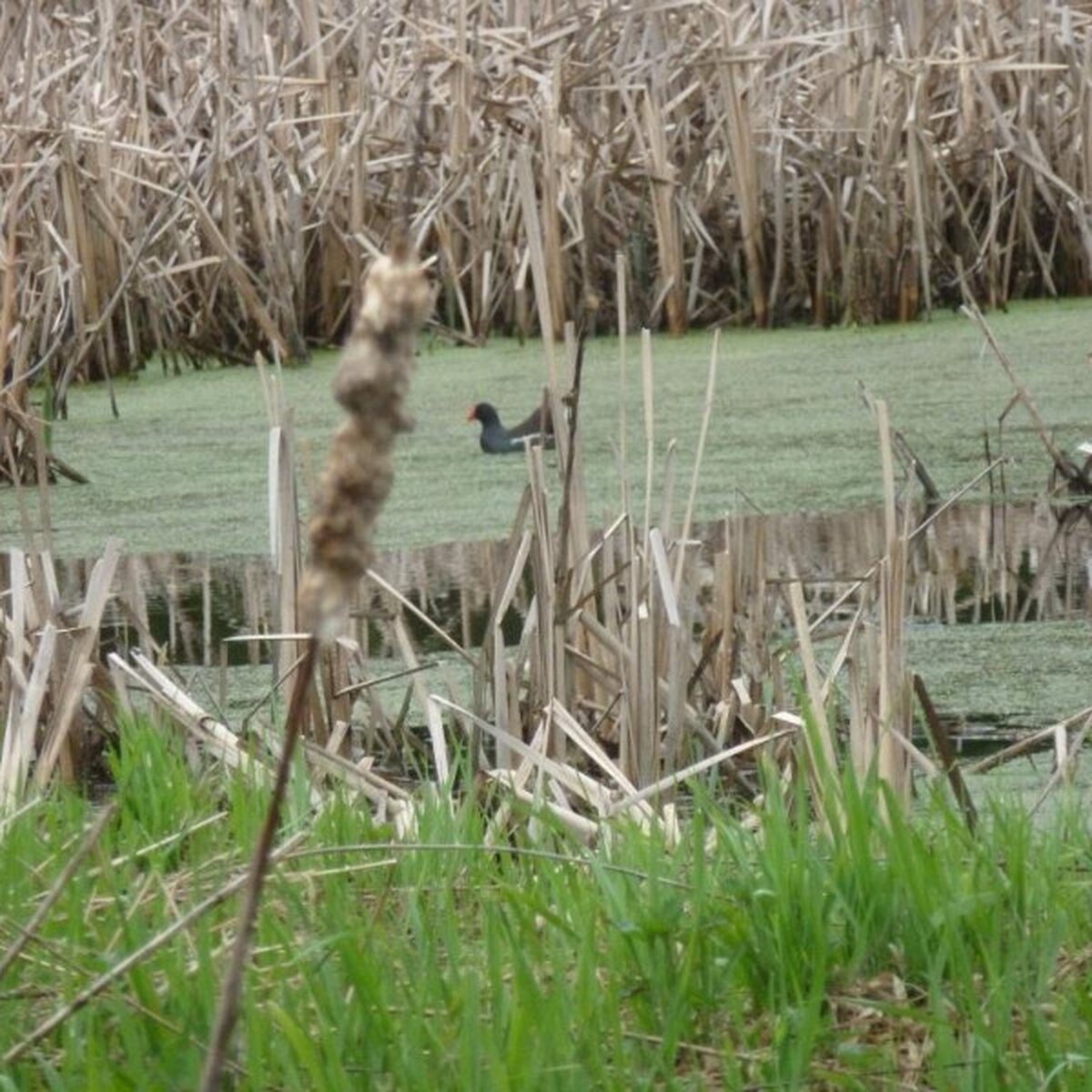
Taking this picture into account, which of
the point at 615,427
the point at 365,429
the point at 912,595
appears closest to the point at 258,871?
the point at 365,429

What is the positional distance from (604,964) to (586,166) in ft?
15.8

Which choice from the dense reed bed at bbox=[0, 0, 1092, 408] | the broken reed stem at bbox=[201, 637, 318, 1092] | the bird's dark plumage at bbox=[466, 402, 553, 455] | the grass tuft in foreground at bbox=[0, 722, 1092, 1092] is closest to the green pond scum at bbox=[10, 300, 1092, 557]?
the bird's dark plumage at bbox=[466, 402, 553, 455]

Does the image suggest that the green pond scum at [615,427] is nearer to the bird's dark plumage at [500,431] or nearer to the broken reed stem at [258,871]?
the bird's dark plumage at [500,431]

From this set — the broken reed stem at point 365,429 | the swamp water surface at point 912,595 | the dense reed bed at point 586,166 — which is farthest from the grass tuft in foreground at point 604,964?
the dense reed bed at point 586,166

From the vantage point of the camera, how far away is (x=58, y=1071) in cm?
150

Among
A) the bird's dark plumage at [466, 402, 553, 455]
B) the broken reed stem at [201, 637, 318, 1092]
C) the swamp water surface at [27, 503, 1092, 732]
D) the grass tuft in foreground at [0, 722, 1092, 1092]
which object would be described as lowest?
the swamp water surface at [27, 503, 1092, 732]

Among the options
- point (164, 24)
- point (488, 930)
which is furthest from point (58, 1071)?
point (164, 24)

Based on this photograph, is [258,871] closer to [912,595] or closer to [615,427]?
[912,595]

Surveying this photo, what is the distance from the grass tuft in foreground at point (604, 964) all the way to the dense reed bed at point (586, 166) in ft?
14.0

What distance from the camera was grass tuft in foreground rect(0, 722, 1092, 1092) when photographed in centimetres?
144

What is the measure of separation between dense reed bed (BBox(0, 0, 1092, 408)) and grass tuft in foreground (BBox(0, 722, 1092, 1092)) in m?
4.27

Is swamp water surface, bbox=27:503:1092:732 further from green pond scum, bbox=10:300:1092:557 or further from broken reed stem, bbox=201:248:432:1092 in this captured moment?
broken reed stem, bbox=201:248:432:1092

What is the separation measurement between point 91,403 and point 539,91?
1486 millimetres

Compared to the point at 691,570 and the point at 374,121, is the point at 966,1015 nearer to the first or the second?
the point at 691,570
